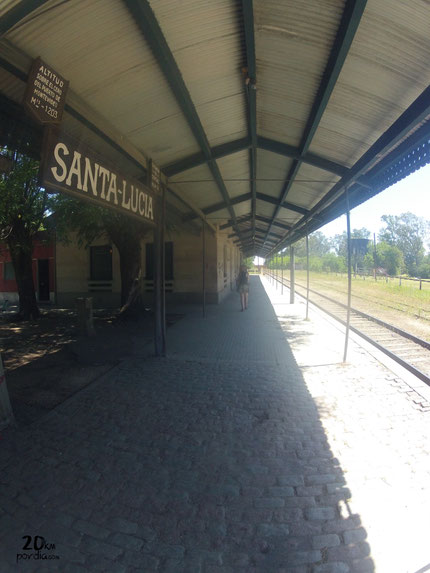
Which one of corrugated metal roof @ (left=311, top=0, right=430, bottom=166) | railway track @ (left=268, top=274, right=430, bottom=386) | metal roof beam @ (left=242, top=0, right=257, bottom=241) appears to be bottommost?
railway track @ (left=268, top=274, right=430, bottom=386)

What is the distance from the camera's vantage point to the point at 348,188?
603 cm

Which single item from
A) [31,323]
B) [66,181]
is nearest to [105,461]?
[66,181]

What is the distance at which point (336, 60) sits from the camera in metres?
3.07

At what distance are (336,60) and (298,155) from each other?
2.52 metres

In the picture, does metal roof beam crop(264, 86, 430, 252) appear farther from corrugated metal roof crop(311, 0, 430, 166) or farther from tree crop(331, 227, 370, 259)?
tree crop(331, 227, 370, 259)

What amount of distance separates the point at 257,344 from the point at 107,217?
5.27 m

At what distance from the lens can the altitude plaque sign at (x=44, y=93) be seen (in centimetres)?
243

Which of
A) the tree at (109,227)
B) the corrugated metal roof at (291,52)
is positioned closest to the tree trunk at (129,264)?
the tree at (109,227)

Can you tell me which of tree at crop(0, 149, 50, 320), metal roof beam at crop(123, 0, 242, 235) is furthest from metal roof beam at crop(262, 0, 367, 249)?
tree at crop(0, 149, 50, 320)

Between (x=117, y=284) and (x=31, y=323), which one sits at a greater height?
(x=117, y=284)

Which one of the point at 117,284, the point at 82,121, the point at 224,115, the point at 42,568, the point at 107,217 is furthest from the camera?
the point at 117,284

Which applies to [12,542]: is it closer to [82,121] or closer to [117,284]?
[82,121]

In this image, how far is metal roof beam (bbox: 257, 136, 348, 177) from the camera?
18.2 feet

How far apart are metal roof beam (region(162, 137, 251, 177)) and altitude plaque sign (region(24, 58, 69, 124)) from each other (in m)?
3.31
